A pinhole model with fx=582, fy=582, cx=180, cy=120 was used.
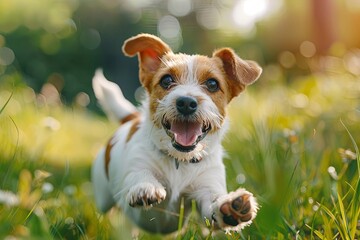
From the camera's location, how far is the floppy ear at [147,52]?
379cm

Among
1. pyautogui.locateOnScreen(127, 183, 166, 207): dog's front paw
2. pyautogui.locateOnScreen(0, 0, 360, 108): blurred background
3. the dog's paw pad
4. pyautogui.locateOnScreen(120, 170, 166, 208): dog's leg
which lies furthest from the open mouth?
pyautogui.locateOnScreen(0, 0, 360, 108): blurred background

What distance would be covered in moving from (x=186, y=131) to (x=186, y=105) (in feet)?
0.62

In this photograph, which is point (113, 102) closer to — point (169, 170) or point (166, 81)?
point (166, 81)

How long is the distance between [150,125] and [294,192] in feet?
3.14

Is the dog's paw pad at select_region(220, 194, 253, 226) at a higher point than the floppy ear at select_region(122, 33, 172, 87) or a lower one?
lower

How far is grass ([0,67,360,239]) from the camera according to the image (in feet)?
8.73

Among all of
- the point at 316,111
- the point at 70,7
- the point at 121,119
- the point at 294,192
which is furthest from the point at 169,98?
the point at 70,7

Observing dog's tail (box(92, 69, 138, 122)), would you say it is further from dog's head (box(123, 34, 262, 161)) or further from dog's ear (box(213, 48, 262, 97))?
dog's ear (box(213, 48, 262, 97))

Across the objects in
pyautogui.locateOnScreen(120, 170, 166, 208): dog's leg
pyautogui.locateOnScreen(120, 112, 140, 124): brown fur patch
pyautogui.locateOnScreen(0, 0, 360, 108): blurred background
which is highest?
pyautogui.locateOnScreen(120, 170, 166, 208): dog's leg

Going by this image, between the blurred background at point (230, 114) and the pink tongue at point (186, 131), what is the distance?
1.47 feet

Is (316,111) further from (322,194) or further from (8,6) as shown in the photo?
(8,6)

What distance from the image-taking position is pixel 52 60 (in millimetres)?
16750

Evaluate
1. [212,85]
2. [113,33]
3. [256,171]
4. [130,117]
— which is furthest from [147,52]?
[113,33]

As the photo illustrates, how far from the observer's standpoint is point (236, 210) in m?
2.70
